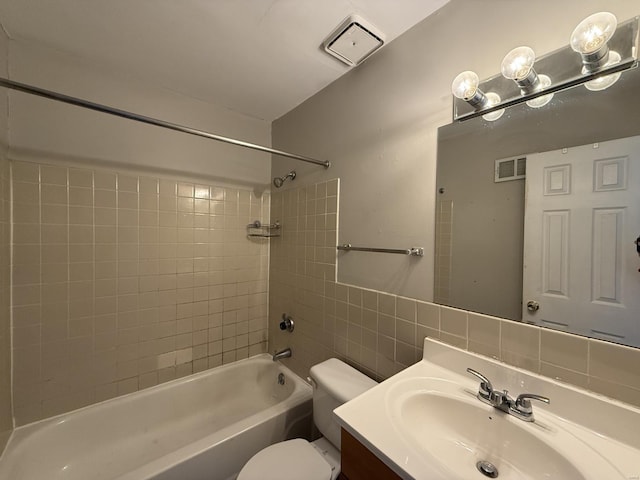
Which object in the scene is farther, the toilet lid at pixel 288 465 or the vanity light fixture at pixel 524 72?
the toilet lid at pixel 288 465

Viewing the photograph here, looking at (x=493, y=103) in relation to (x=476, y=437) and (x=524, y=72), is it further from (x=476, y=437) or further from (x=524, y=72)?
(x=476, y=437)

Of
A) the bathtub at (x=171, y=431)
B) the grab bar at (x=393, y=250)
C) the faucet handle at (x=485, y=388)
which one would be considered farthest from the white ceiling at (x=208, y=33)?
the bathtub at (x=171, y=431)

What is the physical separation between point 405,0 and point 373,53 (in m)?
0.30

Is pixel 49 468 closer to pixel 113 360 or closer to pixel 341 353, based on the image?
pixel 113 360

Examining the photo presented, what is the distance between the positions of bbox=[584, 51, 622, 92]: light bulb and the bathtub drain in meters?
1.13

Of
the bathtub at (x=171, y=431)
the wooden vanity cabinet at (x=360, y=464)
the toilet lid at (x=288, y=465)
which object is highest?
the wooden vanity cabinet at (x=360, y=464)

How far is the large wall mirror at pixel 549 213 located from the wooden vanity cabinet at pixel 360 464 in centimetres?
61

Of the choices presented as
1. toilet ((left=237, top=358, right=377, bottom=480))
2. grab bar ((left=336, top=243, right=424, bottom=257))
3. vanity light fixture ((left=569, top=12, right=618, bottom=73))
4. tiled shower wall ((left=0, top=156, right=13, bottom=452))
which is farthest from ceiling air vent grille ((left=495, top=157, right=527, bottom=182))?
tiled shower wall ((left=0, top=156, right=13, bottom=452))

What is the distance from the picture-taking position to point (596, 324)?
70cm

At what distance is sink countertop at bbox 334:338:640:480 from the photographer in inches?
22.4

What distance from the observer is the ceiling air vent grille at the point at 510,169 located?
0.85 m

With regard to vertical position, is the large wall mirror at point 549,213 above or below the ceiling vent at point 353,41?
below

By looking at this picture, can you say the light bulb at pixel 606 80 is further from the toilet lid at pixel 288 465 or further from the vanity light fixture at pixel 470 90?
the toilet lid at pixel 288 465

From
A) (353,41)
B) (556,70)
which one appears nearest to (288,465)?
(556,70)
